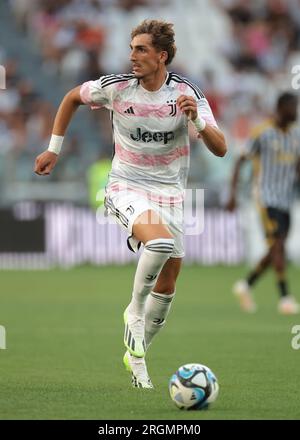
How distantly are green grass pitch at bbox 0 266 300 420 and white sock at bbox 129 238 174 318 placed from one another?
0.59m

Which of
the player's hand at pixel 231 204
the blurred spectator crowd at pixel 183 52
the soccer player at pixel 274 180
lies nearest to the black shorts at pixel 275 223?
the soccer player at pixel 274 180

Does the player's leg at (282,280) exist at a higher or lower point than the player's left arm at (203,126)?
lower

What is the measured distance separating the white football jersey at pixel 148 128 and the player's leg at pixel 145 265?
0.29 meters

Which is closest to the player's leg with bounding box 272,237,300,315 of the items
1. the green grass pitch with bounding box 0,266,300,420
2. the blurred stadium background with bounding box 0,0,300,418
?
the green grass pitch with bounding box 0,266,300,420

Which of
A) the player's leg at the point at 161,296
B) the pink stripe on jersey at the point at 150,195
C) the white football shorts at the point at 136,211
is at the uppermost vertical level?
the pink stripe on jersey at the point at 150,195

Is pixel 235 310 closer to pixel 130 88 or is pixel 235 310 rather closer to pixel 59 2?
pixel 130 88

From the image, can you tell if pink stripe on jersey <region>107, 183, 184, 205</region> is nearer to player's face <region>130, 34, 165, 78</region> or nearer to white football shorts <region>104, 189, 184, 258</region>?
white football shorts <region>104, 189, 184, 258</region>

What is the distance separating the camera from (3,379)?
825cm

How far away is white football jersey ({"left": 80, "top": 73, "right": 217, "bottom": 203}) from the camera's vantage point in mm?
8031

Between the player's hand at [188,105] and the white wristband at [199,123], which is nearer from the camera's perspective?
the player's hand at [188,105]

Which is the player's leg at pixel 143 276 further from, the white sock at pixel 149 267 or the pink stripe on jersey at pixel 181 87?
the pink stripe on jersey at pixel 181 87

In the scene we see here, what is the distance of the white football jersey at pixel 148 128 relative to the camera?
803 centimetres

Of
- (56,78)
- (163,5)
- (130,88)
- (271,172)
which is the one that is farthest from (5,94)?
(130,88)

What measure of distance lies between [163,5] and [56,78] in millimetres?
3424
